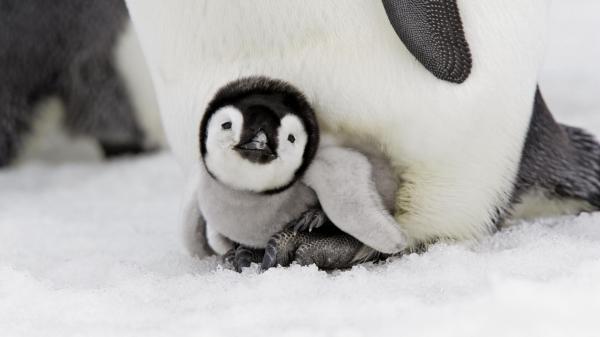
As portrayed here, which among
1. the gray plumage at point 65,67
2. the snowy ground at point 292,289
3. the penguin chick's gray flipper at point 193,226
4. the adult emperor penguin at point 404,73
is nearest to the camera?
the snowy ground at point 292,289

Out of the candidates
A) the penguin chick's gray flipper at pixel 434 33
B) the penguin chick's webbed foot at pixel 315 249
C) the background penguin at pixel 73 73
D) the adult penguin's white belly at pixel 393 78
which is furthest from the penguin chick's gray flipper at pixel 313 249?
the background penguin at pixel 73 73

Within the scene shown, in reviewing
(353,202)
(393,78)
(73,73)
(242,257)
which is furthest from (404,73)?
(73,73)

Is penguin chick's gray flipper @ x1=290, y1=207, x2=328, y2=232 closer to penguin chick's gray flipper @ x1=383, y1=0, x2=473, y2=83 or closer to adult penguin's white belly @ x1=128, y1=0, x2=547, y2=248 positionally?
adult penguin's white belly @ x1=128, y1=0, x2=547, y2=248

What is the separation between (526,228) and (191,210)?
21.2 inches

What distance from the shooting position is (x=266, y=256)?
1504mm

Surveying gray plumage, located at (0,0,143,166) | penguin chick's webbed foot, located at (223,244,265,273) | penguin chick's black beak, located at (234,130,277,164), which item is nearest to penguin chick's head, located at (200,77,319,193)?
penguin chick's black beak, located at (234,130,277,164)

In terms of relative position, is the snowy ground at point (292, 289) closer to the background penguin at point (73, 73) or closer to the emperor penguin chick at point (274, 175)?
the emperor penguin chick at point (274, 175)

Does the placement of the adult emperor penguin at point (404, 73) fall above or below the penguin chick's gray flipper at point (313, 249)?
above

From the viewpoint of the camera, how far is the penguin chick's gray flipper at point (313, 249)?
59.4 inches

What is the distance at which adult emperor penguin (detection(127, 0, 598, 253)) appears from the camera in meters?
1.52

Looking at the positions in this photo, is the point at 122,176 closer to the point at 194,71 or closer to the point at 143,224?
the point at 143,224

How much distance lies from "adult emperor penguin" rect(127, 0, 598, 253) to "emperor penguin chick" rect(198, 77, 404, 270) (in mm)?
36

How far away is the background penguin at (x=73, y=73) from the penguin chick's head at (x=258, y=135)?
1.46m

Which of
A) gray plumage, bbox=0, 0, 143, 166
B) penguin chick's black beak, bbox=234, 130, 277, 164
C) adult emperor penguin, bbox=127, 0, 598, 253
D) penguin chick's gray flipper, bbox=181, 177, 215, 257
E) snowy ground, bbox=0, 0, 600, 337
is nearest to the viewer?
snowy ground, bbox=0, 0, 600, 337
